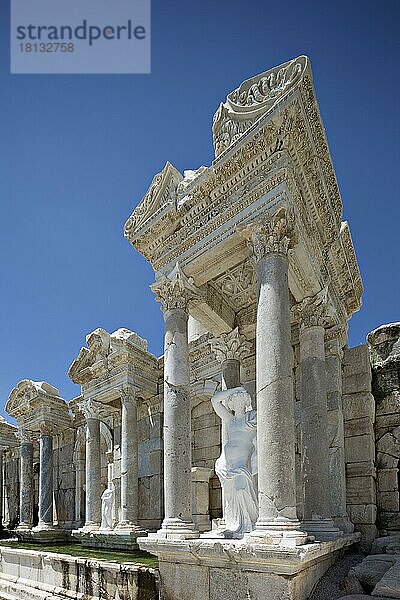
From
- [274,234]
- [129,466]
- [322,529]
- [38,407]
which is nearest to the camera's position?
[274,234]

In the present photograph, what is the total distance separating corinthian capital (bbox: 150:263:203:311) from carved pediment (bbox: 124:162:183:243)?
1025 millimetres

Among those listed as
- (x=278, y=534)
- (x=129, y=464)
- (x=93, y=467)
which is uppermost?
(x=278, y=534)

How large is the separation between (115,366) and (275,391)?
1026 cm

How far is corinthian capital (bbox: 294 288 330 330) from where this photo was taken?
896 cm

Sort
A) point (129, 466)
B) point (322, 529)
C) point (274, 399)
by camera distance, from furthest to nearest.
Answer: point (129, 466)
point (322, 529)
point (274, 399)

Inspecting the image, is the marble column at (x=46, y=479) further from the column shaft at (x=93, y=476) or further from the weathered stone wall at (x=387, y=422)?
the weathered stone wall at (x=387, y=422)

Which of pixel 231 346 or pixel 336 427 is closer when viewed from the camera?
pixel 336 427

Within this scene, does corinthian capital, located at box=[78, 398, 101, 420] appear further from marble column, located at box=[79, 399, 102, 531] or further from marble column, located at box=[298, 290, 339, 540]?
marble column, located at box=[298, 290, 339, 540]

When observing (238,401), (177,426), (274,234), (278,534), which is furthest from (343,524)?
(274,234)

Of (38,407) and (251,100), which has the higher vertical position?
(251,100)

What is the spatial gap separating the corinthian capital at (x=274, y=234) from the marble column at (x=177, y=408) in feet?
5.60

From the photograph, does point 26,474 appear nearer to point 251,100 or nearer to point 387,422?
point 387,422

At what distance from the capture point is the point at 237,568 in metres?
6.41

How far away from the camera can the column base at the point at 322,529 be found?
777cm
